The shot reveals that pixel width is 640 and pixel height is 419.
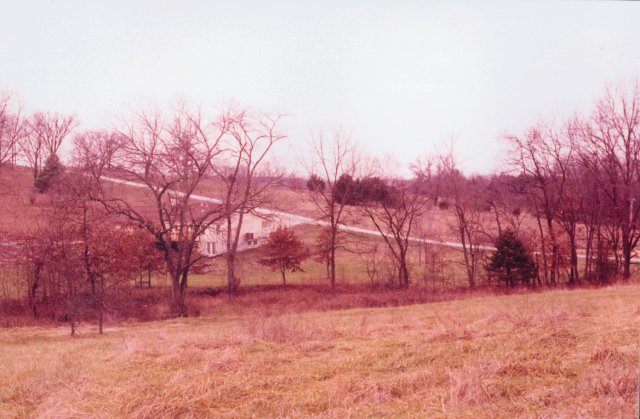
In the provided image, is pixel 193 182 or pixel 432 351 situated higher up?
pixel 193 182

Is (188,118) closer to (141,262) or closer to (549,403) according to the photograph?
(141,262)

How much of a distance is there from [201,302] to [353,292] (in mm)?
8948

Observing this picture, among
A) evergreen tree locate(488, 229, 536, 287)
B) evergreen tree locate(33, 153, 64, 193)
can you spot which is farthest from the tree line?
evergreen tree locate(33, 153, 64, 193)

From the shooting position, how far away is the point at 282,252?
34750 millimetres

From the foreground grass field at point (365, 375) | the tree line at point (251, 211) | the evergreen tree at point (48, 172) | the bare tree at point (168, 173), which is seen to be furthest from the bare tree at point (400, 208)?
the evergreen tree at point (48, 172)

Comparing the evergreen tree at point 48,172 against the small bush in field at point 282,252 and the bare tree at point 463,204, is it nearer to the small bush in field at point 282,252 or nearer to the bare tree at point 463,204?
the small bush in field at point 282,252

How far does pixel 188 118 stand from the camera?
25703mm

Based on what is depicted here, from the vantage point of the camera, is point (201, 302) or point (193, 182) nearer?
point (193, 182)

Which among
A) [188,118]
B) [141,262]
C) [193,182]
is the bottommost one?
[141,262]

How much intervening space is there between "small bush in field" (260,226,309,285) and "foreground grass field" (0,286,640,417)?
25.9 m

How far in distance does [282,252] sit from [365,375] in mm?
28600

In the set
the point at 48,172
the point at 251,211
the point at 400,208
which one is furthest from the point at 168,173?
the point at 48,172

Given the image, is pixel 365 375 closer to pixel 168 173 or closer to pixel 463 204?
pixel 168 173

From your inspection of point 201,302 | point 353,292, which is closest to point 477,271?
point 353,292
